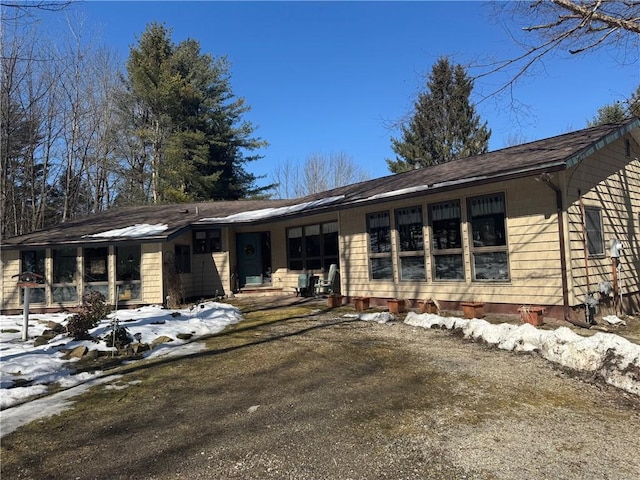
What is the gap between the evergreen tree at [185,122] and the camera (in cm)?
2370

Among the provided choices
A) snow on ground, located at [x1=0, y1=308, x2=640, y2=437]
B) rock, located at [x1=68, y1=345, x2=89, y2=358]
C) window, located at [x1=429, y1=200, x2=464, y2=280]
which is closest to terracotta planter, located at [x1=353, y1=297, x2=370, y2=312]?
snow on ground, located at [x1=0, y1=308, x2=640, y2=437]

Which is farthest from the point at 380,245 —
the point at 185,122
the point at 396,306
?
the point at 185,122

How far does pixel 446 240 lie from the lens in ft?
29.8

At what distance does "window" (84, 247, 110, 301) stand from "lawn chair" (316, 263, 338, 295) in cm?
637

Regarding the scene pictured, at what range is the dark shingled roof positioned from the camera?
7.55 m

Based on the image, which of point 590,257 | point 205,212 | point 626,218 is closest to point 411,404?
point 590,257

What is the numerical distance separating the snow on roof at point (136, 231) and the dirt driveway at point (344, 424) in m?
7.41

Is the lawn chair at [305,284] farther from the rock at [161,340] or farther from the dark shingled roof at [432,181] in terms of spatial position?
the rock at [161,340]

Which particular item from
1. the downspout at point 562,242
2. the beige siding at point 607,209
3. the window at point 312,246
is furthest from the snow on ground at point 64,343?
the beige siding at point 607,209

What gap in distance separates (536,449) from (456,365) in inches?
87.6

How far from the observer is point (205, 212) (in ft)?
53.4

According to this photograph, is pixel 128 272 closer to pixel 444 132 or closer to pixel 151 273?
pixel 151 273

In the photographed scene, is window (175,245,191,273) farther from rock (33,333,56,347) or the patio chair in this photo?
rock (33,333,56,347)

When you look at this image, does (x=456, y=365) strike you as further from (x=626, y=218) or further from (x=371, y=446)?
(x=626, y=218)
